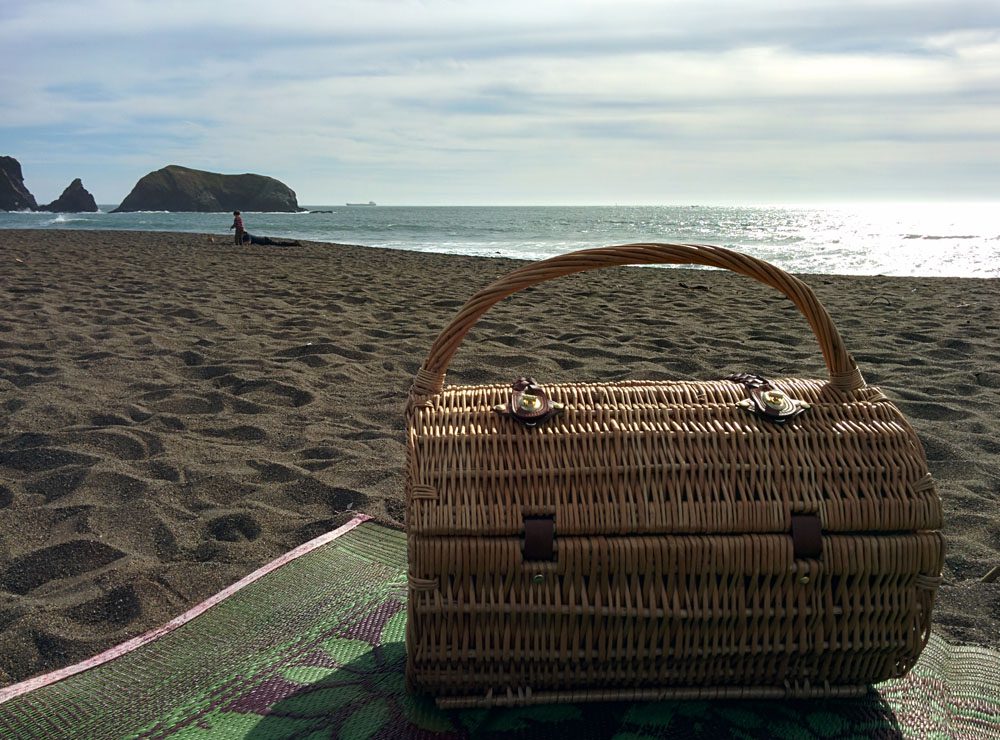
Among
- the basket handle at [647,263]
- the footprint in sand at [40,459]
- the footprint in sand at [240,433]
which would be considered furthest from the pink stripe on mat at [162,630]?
the footprint in sand at [40,459]

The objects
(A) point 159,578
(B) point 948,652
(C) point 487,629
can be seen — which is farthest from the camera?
(A) point 159,578

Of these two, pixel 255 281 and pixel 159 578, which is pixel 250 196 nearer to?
pixel 255 281

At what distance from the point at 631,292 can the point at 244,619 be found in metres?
6.41

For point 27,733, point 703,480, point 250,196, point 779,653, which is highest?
point 250,196

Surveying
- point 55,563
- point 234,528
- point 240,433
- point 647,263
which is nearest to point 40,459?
point 240,433

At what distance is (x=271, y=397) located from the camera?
345 cm

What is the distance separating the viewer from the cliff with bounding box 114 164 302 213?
8212cm

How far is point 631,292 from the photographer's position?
7.62 m

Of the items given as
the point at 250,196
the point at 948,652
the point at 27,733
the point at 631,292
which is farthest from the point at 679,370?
the point at 250,196

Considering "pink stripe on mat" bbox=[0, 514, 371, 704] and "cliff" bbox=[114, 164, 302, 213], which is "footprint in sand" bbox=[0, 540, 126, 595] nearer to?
"pink stripe on mat" bbox=[0, 514, 371, 704]

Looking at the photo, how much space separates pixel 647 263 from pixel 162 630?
1.34 meters

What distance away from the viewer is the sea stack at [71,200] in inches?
3078

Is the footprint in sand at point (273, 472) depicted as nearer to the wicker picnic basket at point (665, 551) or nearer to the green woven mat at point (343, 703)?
the green woven mat at point (343, 703)

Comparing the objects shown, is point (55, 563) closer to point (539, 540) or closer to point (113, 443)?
point (113, 443)
